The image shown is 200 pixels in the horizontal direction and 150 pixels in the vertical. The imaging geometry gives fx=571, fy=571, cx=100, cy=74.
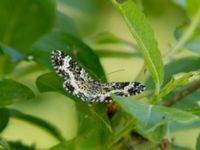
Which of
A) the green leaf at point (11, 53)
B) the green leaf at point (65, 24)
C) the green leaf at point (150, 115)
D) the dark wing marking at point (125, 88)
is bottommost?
the green leaf at point (150, 115)

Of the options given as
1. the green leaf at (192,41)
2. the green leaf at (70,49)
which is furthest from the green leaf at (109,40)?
the green leaf at (70,49)

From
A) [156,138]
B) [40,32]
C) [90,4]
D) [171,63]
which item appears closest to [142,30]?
[156,138]

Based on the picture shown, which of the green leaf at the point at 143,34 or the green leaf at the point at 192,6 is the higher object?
the green leaf at the point at 192,6

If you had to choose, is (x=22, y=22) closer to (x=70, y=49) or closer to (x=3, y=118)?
(x=70, y=49)

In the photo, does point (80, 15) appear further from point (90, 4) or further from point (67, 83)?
point (67, 83)

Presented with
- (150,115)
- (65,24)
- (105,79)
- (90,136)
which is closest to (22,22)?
(65,24)

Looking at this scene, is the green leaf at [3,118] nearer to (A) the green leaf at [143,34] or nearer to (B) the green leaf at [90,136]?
(B) the green leaf at [90,136]
